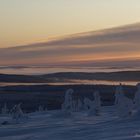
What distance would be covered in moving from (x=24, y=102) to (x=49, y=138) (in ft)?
81.4

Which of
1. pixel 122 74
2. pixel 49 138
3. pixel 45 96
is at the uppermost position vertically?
pixel 122 74

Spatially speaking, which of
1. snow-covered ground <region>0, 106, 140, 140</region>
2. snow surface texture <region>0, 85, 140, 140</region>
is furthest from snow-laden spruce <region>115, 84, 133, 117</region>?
snow-covered ground <region>0, 106, 140, 140</region>

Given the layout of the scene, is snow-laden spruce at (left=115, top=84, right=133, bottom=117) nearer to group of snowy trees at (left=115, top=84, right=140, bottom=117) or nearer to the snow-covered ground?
group of snowy trees at (left=115, top=84, right=140, bottom=117)

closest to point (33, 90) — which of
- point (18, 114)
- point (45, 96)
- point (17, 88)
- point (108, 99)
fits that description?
point (17, 88)

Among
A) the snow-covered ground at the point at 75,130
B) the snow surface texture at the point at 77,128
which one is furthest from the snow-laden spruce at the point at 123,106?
the snow-covered ground at the point at 75,130

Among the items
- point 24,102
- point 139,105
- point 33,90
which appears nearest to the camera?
point 139,105

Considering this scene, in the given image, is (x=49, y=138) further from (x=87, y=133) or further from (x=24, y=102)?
(x=24, y=102)

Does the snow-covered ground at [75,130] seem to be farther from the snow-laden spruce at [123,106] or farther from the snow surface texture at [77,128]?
the snow-laden spruce at [123,106]

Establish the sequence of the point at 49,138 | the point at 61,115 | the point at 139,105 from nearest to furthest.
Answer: the point at 49,138 < the point at 139,105 < the point at 61,115

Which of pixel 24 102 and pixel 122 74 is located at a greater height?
pixel 122 74

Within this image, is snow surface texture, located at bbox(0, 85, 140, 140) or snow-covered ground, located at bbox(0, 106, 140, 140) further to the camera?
snow surface texture, located at bbox(0, 85, 140, 140)

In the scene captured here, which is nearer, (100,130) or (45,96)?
(100,130)

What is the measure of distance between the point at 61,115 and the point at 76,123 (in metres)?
2.20

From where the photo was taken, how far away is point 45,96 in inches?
1572
